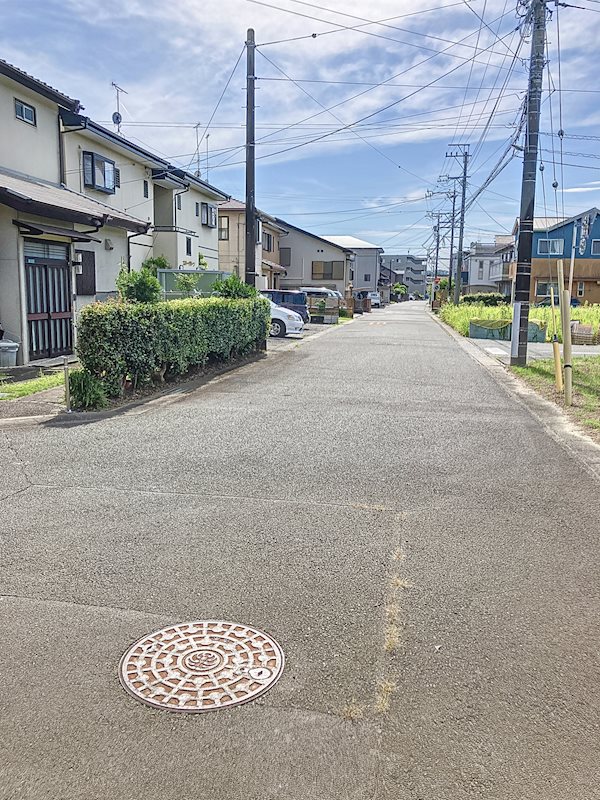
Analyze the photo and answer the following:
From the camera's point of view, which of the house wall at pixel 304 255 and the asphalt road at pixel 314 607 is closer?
the asphalt road at pixel 314 607

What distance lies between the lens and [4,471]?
599 cm

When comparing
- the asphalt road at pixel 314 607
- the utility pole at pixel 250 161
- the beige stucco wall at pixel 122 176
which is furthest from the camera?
the beige stucco wall at pixel 122 176

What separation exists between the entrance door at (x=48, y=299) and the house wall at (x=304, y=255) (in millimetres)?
41735

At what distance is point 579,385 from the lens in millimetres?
11945

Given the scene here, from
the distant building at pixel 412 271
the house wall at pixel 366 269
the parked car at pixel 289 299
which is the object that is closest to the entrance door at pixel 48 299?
the parked car at pixel 289 299

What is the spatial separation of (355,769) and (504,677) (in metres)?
0.93

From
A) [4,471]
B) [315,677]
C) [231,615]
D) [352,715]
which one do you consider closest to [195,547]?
[231,615]

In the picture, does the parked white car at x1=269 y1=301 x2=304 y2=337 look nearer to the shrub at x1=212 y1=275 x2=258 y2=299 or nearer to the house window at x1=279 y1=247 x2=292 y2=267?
the shrub at x1=212 y1=275 x2=258 y2=299

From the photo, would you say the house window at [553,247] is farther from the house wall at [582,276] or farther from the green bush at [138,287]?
the green bush at [138,287]

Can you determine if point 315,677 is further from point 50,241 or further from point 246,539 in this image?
point 50,241

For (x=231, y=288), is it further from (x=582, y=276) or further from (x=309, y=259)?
(x=582, y=276)

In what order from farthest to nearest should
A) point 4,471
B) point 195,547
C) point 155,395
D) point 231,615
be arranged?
1. point 155,395
2. point 4,471
3. point 195,547
4. point 231,615

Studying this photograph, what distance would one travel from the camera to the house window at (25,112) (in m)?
14.6

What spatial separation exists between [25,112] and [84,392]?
952 cm
